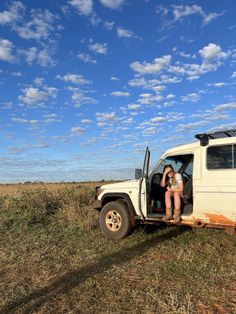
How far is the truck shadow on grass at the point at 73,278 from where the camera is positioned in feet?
17.8

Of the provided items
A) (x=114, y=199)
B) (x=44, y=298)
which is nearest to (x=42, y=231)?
(x=114, y=199)

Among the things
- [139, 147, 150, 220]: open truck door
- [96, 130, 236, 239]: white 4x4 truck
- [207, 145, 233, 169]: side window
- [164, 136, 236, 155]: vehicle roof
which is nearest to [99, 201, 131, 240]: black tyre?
[96, 130, 236, 239]: white 4x4 truck

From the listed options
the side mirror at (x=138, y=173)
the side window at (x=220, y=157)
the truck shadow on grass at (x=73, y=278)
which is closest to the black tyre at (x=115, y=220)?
the truck shadow on grass at (x=73, y=278)

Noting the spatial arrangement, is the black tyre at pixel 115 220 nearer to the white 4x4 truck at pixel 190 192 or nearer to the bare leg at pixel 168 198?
the white 4x4 truck at pixel 190 192

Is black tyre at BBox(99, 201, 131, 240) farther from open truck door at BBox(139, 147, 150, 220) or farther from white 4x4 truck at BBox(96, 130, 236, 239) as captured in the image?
open truck door at BBox(139, 147, 150, 220)

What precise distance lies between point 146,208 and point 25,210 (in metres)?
5.40

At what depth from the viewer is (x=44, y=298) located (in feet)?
18.5

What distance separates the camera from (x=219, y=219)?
25.9 ft

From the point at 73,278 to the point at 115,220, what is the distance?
321 cm

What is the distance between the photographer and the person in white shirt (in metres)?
8.66

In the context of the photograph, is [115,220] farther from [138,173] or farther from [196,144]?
[196,144]

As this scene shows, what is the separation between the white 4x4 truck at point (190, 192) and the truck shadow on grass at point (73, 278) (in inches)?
30.2

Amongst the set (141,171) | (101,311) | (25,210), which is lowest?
(101,311)

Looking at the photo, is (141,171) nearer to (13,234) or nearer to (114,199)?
(114,199)
